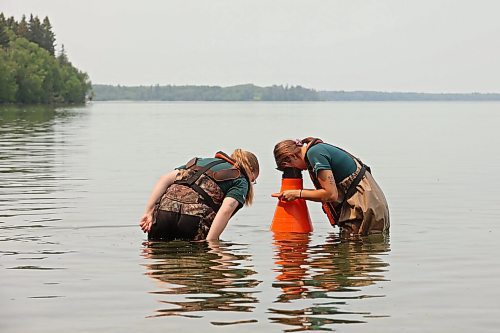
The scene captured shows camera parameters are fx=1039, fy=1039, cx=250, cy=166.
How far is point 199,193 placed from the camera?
1172cm

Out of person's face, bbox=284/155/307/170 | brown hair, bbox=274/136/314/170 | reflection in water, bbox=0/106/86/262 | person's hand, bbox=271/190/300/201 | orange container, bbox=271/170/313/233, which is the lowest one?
reflection in water, bbox=0/106/86/262

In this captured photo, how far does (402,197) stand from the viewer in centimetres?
1966

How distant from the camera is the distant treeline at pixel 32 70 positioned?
446ft

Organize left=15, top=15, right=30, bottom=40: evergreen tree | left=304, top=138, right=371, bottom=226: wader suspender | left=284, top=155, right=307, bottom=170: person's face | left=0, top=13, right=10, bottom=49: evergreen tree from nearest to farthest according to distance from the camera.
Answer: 1. left=284, top=155, right=307, bottom=170: person's face
2. left=304, top=138, right=371, bottom=226: wader suspender
3. left=0, top=13, right=10, bottom=49: evergreen tree
4. left=15, top=15, right=30, bottom=40: evergreen tree

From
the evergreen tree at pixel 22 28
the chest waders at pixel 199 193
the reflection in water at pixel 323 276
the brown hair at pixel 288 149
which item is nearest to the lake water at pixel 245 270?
the reflection in water at pixel 323 276

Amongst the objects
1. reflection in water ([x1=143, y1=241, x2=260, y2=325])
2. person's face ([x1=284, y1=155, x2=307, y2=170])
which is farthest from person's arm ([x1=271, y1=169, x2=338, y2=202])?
reflection in water ([x1=143, y1=241, x2=260, y2=325])

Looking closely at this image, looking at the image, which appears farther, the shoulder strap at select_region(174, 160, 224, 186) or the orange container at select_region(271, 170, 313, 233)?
the orange container at select_region(271, 170, 313, 233)

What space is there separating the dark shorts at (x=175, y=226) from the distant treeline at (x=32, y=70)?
121 meters

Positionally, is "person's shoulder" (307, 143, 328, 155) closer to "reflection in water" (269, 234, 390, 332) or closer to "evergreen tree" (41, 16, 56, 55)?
"reflection in water" (269, 234, 390, 332)

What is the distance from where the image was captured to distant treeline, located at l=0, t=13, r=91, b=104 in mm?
135875

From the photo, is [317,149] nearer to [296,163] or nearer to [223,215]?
[296,163]

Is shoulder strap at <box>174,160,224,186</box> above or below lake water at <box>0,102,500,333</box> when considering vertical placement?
above

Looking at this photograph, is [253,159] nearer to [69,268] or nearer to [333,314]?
[69,268]

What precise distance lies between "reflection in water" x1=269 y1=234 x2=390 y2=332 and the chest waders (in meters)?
0.94
